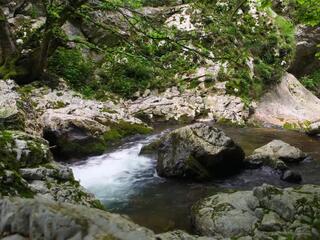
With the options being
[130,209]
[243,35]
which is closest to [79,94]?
[130,209]

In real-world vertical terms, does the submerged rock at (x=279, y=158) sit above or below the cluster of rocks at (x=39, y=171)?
below

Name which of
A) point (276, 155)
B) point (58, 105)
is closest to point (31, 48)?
point (58, 105)

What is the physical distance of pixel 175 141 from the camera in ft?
36.3

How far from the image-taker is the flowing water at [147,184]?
27.4ft

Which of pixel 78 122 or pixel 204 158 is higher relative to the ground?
pixel 78 122

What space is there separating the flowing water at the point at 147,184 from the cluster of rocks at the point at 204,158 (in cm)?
24

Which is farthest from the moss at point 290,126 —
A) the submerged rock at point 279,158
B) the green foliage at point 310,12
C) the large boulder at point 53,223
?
the large boulder at point 53,223

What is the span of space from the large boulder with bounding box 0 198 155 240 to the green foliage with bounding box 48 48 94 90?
45.7 feet

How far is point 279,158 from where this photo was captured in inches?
475

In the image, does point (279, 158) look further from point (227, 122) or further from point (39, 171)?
point (39, 171)

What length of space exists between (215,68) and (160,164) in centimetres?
983

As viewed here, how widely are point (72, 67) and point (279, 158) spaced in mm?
9844

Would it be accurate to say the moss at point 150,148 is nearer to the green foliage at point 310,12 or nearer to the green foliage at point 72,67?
the green foliage at point 310,12

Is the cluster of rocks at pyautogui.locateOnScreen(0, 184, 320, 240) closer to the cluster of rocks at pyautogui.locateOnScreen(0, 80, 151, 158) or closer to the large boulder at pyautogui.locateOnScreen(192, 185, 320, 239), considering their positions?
the large boulder at pyautogui.locateOnScreen(192, 185, 320, 239)
